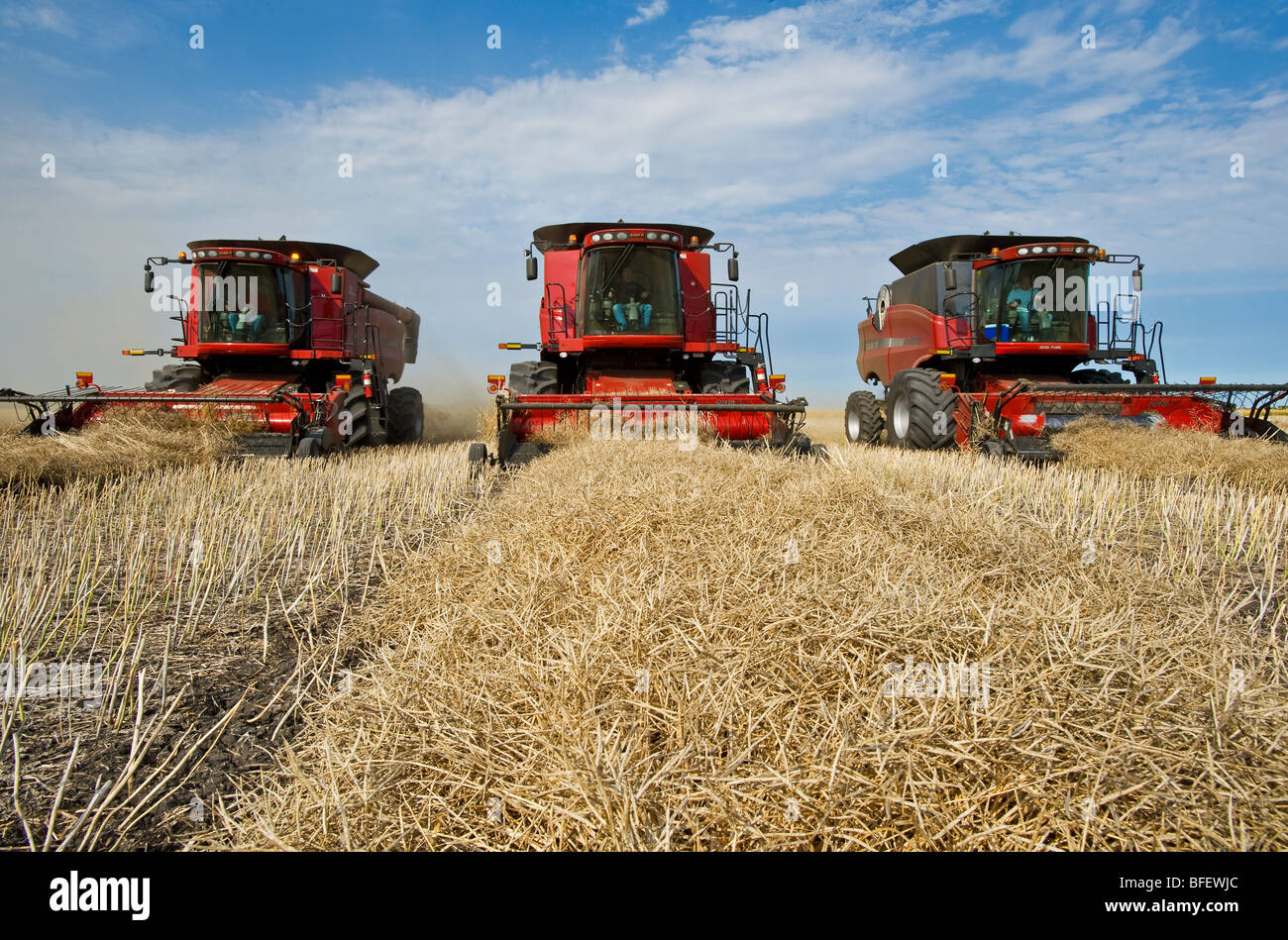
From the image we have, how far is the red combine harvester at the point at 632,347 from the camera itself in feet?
25.9

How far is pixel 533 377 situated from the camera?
891 centimetres

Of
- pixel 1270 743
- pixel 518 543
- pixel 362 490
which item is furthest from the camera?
pixel 362 490

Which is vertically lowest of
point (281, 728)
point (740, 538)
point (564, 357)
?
point (281, 728)

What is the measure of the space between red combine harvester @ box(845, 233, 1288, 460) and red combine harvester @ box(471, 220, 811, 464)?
2.39m

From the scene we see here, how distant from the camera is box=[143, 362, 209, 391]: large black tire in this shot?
992 centimetres

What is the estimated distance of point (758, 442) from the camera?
25.8ft

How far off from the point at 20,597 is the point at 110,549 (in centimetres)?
105

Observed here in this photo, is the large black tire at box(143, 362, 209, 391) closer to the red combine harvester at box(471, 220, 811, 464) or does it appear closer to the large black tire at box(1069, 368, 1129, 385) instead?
the red combine harvester at box(471, 220, 811, 464)

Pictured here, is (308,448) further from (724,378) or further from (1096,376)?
(1096,376)

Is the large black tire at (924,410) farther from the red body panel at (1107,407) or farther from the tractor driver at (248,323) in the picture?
the tractor driver at (248,323)

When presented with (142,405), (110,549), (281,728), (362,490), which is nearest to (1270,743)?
(281,728)

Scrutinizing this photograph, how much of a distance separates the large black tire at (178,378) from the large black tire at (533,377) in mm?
4615

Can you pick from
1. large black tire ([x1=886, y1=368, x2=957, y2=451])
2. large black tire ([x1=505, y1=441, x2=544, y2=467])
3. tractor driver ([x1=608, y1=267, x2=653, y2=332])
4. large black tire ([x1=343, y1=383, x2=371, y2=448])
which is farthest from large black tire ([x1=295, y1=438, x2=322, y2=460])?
large black tire ([x1=886, y1=368, x2=957, y2=451])
